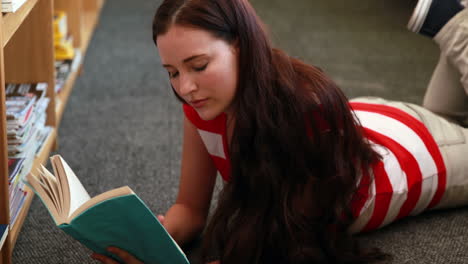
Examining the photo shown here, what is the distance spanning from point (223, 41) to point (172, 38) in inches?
3.3

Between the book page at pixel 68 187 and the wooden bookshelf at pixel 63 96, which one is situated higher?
the book page at pixel 68 187

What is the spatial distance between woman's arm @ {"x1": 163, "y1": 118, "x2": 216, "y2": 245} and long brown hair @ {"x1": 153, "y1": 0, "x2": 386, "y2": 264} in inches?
3.6

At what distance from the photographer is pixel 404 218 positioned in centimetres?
144

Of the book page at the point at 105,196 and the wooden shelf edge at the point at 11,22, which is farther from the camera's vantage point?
the wooden shelf edge at the point at 11,22

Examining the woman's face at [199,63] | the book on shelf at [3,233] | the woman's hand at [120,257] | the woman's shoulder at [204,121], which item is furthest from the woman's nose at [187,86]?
the book on shelf at [3,233]

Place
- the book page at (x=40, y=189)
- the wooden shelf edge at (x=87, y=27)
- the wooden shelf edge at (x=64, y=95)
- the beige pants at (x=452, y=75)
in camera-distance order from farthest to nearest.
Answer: the wooden shelf edge at (x=87, y=27)
the wooden shelf edge at (x=64, y=95)
the beige pants at (x=452, y=75)
the book page at (x=40, y=189)

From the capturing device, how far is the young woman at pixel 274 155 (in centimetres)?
104

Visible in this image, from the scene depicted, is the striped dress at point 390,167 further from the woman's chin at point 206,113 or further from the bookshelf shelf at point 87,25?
the bookshelf shelf at point 87,25

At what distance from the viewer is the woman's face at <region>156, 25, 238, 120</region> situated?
40.0 inches

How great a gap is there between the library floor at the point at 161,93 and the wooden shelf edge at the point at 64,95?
33mm

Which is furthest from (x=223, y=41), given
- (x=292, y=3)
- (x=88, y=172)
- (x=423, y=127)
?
(x=292, y=3)

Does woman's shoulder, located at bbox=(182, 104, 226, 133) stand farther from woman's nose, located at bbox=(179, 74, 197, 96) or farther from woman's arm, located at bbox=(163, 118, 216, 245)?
woman's nose, located at bbox=(179, 74, 197, 96)

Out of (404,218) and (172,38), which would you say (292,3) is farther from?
(172,38)

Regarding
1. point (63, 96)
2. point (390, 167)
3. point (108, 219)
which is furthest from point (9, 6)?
point (63, 96)
